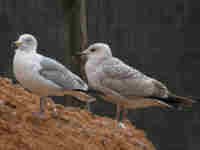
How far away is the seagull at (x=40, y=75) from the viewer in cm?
370

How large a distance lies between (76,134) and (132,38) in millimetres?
2370

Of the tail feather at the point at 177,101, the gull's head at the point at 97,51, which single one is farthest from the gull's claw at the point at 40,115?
the tail feather at the point at 177,101

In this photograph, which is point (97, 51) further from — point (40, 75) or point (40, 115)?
point (40, 115)

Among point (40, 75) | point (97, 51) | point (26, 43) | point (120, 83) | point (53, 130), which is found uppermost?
point (26, 43)

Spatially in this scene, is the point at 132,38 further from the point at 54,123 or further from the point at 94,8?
the point at 54,123

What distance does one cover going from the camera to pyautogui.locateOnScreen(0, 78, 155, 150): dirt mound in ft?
10.5

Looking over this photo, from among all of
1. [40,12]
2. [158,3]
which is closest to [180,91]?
[158,3]

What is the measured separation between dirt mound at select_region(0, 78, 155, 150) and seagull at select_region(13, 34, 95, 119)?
0.84 feet

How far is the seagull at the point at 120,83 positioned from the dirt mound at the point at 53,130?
0.44 m

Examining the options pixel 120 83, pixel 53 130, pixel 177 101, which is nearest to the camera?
pixel 53 130

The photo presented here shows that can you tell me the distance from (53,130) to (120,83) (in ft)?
3.33

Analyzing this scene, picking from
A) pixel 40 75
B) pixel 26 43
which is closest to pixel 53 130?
pixel 40 75

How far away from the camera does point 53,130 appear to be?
144 inches

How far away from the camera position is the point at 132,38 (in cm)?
582
